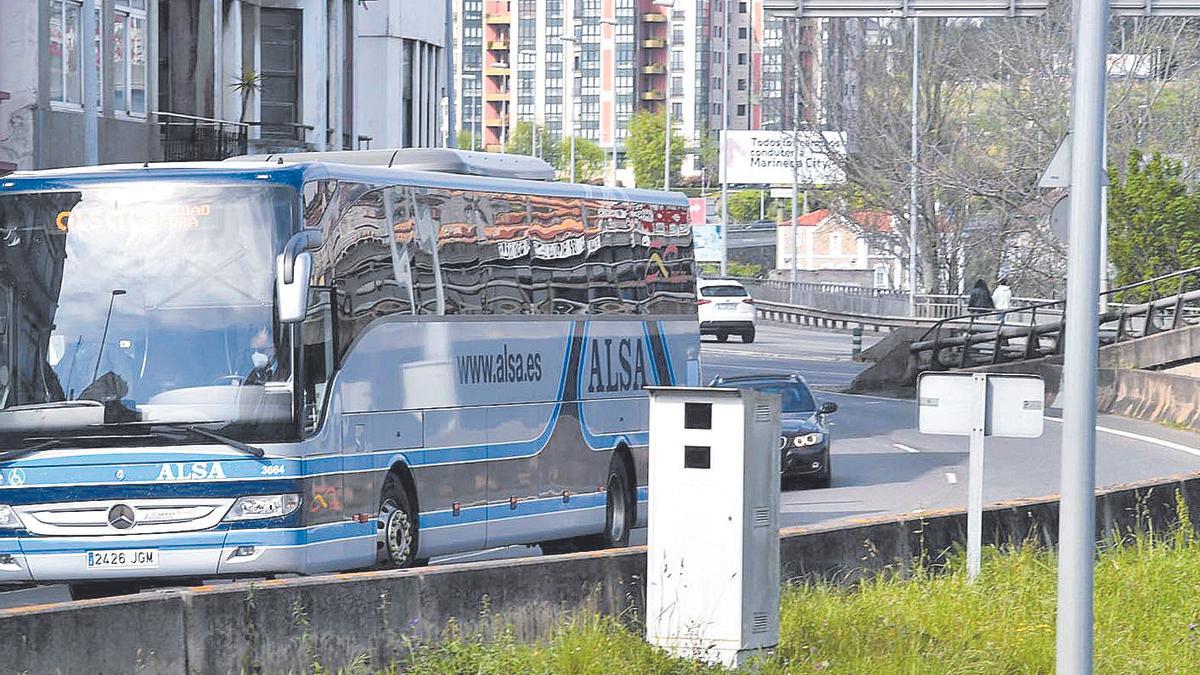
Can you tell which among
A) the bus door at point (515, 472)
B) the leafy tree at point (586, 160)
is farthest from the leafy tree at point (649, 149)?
the bus door at point (515, 472)

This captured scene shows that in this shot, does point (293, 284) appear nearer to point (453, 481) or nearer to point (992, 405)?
point (453, 481)

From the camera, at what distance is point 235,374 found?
509 inches

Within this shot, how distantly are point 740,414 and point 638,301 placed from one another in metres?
9.41

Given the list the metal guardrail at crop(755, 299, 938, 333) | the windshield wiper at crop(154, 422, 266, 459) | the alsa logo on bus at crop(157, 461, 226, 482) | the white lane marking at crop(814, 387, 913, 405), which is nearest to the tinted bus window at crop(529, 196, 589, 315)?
the windshield wiper at crop(154, 422, 266, 459)

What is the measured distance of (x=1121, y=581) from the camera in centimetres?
1251

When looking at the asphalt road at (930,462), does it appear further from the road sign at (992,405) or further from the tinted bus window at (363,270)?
the road sign at (992,405)

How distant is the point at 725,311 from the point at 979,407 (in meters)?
52.8

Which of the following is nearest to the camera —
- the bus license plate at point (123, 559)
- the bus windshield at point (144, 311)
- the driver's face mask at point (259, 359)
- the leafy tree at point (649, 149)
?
the bus license plate at point (123, 559)

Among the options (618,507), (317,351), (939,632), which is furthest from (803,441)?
(939,632)

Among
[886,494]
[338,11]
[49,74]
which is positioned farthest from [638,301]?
[338,11]

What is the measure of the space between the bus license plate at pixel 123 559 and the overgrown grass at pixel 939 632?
3.36 m

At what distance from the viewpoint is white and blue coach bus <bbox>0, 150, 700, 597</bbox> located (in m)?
12.8

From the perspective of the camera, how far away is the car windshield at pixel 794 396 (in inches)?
992

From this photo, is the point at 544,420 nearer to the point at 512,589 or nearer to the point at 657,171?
the point at 512,589
